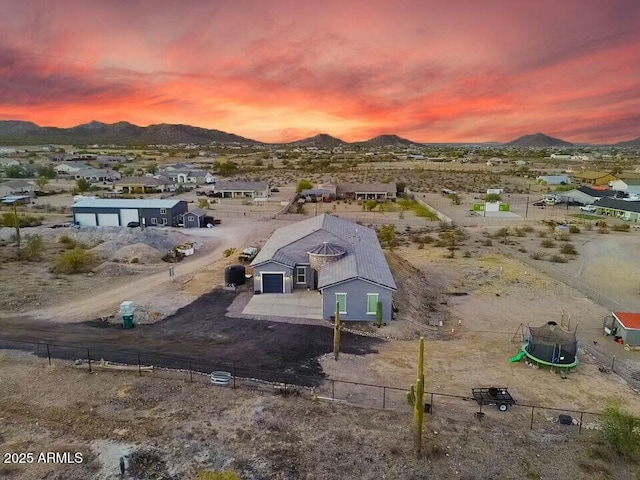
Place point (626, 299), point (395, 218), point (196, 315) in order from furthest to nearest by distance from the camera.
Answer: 1. point (395, 218)
2. point (626, 299)
3. point (196, 315)

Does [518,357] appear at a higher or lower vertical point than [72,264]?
lower

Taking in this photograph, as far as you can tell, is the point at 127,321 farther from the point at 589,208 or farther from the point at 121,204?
the point at 589,208

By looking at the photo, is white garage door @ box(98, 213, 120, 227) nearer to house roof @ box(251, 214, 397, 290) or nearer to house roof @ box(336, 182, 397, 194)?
house roof @ box(251, 214, 397, 290)

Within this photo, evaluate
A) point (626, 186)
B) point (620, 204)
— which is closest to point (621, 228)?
point (620, 204)

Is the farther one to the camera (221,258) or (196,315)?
(221,258)

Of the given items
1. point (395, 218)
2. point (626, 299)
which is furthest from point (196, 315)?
point (395, 218)

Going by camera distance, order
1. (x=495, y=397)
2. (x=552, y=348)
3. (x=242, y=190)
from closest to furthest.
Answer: (x=495, y=397), (x=552, y=348), (x=242, y=190)

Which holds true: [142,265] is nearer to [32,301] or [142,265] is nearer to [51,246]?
[32,301]
